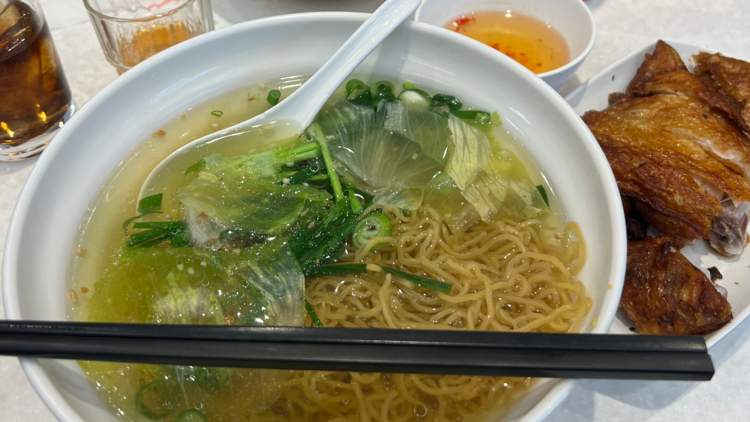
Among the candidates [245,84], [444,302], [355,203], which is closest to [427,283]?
[444,302]

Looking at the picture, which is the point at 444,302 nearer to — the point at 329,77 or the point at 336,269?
the point at 336,269

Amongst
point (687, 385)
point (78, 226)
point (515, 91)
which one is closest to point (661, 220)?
point (687, 385)

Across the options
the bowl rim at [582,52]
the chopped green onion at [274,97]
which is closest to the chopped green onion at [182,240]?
the chopped green onion at [274,97]

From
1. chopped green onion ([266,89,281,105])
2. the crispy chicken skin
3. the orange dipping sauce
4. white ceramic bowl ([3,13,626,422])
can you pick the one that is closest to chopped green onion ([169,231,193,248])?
white ceramic bowl ([3,13,626,422])

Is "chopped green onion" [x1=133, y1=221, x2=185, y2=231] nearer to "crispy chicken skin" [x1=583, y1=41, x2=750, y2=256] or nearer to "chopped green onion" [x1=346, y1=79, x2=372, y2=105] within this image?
"chopped green onion" [x1=346, y1=79, x2=372, y2=105]

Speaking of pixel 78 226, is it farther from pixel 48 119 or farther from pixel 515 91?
pixel 515 91

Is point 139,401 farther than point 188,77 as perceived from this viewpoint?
No
